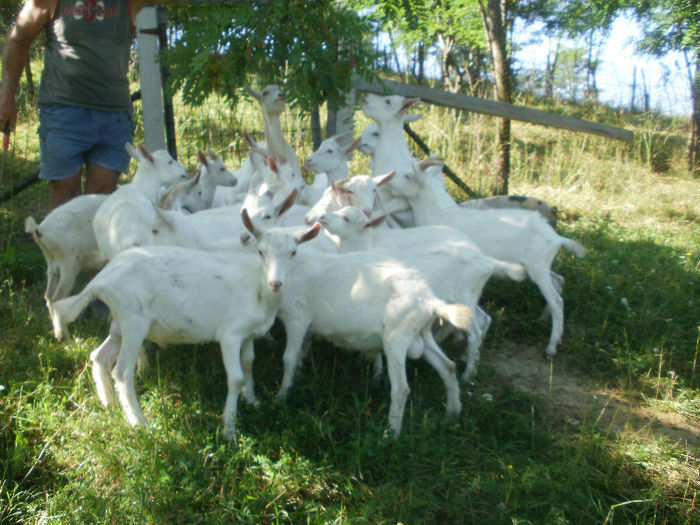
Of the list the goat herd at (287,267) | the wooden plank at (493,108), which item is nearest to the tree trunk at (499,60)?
the wooden plank at (493,108)

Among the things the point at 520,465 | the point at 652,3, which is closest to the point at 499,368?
the point at 520,465

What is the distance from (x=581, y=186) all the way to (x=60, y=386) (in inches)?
290

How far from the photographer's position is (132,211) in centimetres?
393

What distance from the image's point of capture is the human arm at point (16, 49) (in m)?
4.27

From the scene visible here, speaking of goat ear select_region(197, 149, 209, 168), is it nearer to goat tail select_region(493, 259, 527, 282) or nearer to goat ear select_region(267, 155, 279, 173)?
goat ear select_region(267, 155, 279, 173)

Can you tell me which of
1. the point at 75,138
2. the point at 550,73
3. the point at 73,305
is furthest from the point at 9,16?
the point at 550,73

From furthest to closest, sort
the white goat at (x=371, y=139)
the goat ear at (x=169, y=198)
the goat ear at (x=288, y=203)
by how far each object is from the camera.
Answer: the white goat at (x=371, y=139)
the goat ear at (x=169, y=198)
the goat ear at (x=288, y=203)

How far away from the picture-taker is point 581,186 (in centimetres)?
870

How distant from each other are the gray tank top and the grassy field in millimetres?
1406

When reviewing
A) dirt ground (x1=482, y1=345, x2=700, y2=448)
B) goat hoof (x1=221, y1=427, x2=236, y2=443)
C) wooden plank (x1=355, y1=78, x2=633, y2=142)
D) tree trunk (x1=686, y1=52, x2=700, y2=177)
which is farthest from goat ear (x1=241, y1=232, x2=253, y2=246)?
tree trunk (x1=686, y1=52, x2=700, y2=177)

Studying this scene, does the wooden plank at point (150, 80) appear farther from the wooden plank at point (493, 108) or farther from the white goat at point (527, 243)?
the white goat at point (527, 243)

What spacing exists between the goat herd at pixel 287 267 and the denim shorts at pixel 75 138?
0.46m

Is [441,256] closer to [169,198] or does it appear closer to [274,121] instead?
[169,198]

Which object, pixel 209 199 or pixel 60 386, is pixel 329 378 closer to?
pixel 60 386
